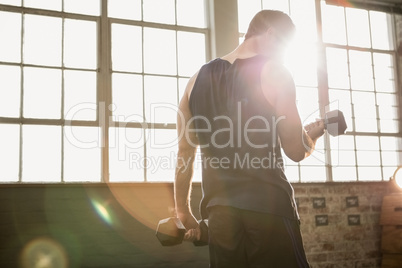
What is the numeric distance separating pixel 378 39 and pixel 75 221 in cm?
442

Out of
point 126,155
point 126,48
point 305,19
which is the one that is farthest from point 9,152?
point 305,19

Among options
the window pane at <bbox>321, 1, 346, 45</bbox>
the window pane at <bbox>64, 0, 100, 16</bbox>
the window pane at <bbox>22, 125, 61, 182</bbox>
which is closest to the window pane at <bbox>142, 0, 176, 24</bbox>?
the window pane at <bbox>64, 0, 100, 16</bbox>

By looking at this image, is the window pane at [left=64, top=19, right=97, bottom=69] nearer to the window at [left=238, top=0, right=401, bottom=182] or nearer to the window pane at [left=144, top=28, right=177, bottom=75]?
the window pane at [left=144, top=28, right=177, bottom=75]

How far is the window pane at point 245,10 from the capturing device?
17.3ft

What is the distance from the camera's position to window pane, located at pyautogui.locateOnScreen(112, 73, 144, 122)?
4.52 metres

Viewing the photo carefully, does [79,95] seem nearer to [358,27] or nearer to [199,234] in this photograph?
[199,234]

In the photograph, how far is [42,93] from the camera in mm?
4285

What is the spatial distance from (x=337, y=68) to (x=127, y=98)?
269 cm

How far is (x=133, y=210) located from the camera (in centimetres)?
423

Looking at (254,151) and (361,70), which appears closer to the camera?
(254,151)

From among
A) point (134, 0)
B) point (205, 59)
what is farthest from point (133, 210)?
point (134, 0)

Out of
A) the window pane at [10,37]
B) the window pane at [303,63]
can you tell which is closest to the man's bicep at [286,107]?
the window pane at [10,37]

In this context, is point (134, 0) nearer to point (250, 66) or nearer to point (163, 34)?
point (163, 34)

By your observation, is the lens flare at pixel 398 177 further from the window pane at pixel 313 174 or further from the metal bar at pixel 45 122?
the metal bar at pixel 45 122
